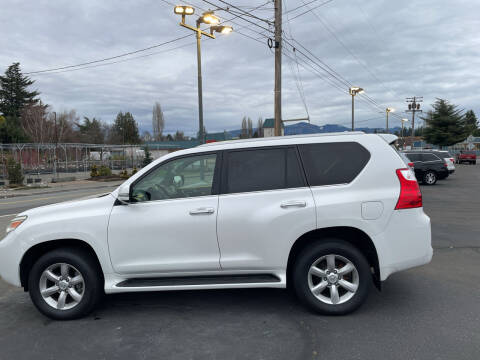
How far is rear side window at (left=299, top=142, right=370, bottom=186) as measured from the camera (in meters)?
3.81

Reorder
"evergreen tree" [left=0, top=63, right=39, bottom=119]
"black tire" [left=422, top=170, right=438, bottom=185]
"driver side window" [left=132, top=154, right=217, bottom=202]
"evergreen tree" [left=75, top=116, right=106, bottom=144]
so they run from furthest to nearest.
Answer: "evergreen tree" [left=75, top=116, right=106, bottom=144] → "evergreen tree" [left=0, top=63, right=39, bottom=119] → "black tire" [left=422, top=170, right=438, bottom=185] → "driver side window" [left=132, top=154, right=217, bottom=202]

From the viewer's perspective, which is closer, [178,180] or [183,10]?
[178,180]

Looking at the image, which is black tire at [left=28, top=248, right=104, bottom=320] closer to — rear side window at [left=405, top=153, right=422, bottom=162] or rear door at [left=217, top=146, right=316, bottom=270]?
rear door at [left=217, top=146, right=316, bottom=270]

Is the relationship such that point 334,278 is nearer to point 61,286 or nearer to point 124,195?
point 124,195

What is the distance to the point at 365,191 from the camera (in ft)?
12.2

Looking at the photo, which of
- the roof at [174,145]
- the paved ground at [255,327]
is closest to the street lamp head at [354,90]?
the roof at [174,145]

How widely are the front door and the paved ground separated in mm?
557

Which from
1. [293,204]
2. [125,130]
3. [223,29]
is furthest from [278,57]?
[125,130]

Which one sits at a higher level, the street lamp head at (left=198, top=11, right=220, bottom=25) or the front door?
the street lamp head at (left=198, top=11, right=220, bottom=25)

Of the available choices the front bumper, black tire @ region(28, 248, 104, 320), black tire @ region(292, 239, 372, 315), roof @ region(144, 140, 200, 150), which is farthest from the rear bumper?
roof @ region(144, 140, 200, 150)

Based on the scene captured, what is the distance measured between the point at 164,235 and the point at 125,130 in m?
77.0

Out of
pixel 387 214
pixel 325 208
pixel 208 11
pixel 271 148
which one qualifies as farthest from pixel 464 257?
pixel 208 11

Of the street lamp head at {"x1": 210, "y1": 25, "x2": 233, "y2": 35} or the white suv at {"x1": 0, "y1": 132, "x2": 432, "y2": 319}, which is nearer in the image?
the white suv at {"x1": 0, "y1": 132, "x2": 432, "y2": 319}

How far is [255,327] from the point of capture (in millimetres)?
3562
